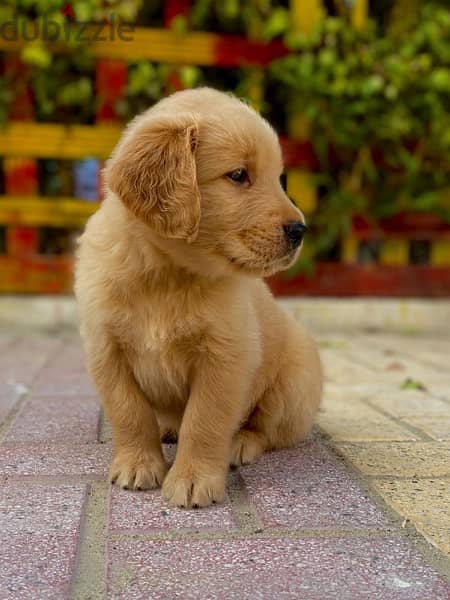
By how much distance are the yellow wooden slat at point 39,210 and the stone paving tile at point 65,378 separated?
48.5 inches

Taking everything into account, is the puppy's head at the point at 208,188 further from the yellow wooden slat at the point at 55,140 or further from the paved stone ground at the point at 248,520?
the yellow wooden slat at the point at 55,140

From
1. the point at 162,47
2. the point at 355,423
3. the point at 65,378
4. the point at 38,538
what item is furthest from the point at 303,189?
the point at 38,538

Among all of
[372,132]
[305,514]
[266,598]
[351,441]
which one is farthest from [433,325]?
[266,598]

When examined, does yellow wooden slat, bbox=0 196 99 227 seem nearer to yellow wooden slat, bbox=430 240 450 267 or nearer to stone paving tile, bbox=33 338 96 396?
stone paving tile, bbox=33 338 96 396

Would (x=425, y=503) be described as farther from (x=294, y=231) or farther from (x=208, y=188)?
(x=208, y=188)

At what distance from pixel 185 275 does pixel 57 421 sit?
40.4 inches

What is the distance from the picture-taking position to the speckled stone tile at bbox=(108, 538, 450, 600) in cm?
139

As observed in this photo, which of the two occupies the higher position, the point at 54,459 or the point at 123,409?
the point at 123,409

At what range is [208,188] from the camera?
198 centimetres

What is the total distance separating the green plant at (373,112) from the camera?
17.4 ft

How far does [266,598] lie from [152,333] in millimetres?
813

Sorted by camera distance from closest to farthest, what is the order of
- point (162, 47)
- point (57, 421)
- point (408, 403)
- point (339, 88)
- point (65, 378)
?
1. point (57, 421)
2. point (408, 403)
3. point (65, 378)
4. point (339, 88)
5. point (162, 47)

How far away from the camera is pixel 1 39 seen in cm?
514

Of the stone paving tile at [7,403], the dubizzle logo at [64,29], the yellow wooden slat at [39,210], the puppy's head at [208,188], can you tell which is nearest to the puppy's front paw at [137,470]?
the puppy's head at [208,188]
